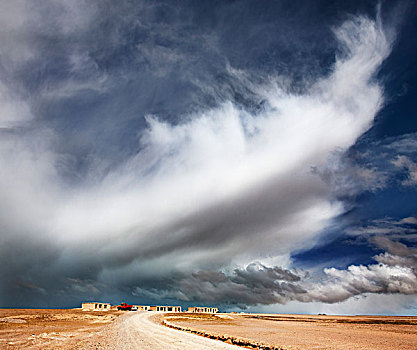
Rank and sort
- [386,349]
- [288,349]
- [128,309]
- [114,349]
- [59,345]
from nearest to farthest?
1. [114,349]
2. [59,345]
3. [288,349]
4. [386,349]
5. [128,309]

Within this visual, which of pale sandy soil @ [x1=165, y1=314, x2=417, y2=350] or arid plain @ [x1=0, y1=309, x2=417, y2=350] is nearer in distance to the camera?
arid plain @ [x1=0, y1=309, x2=417, y2=350]

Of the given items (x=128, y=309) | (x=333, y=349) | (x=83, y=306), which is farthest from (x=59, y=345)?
(x=128, y=309)

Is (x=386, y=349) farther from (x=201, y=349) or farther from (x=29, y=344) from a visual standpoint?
(x=29, y=344)

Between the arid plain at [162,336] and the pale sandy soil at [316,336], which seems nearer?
the arid plain at [162,336]

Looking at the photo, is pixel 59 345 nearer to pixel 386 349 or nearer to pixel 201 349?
pixel 201 349

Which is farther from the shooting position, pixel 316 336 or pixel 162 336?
pixel 316 336

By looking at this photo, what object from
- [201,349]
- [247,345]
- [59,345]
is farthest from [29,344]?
[247,345]

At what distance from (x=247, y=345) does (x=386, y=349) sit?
24385 mm

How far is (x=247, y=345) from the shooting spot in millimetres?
44844

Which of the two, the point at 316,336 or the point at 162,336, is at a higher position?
the point at 162,336

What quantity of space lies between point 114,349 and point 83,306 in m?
149

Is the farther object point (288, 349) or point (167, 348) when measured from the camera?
point (288, 349)

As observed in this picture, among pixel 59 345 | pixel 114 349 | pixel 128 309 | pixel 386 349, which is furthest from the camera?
pixel 128 309

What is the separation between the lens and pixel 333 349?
46.5 meters
